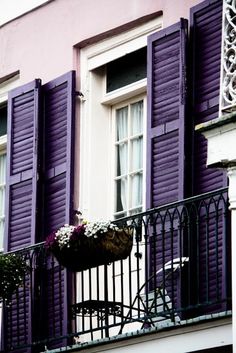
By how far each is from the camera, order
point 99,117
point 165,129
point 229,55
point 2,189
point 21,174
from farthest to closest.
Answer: point 2,189
point 21,174
point 99,117
point 165,129
point 229,55

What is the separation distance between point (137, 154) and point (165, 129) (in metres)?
1.14

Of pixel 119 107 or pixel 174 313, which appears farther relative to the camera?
pixel 119 107

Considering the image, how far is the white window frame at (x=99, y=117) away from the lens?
16047 mm

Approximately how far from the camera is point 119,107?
16516mm

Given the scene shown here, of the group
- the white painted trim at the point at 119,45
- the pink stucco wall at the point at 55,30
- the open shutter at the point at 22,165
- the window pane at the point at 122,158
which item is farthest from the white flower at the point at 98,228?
the pink stucco wall at the point at 55,30

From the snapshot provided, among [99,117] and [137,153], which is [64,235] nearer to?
[137,153]

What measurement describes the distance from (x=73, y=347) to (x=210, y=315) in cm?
186

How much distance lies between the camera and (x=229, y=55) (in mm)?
12094

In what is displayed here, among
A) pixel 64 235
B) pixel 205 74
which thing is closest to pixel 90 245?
pixel 64 235

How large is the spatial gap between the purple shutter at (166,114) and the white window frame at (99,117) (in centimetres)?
52

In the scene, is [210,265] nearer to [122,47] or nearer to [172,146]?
[172,146]

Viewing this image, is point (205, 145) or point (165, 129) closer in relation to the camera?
point (205, 145)

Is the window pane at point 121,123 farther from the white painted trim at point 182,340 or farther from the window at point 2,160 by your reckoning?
the white painted trim at point 182,340

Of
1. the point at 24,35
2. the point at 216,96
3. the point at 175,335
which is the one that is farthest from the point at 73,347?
the point at 24,35
